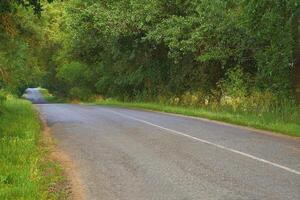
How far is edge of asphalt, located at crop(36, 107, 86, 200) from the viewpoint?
9094 mm

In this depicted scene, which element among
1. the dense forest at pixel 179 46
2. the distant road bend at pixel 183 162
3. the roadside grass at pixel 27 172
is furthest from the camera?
the dense forest at pixel 179 46

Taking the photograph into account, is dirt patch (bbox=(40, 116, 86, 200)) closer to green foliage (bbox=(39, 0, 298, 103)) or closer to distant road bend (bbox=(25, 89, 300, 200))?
distant road bend (bbox=(25, 89, 300, 200))

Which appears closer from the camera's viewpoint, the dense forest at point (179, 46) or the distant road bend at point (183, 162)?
the distant road bend at point (183, 162)

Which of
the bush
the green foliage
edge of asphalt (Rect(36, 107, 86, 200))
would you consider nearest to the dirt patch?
edge of asphalt (Rect(36, 107, 86, 200))

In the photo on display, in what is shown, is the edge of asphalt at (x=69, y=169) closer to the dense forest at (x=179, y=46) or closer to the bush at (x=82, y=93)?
the dense forest at (x=179, y=46)

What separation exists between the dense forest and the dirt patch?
4660 mm

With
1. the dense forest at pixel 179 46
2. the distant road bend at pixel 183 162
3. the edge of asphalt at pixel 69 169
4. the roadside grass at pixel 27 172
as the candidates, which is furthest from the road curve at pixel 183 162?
the dense forest at pixel 179 46

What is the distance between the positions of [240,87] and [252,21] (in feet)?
22.6

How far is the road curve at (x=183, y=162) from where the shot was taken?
905 cm

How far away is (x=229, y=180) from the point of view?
32.3ft

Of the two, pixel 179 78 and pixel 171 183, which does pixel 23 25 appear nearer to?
pixel 179 78

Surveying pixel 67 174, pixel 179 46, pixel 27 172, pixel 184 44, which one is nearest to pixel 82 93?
pixel 179 46

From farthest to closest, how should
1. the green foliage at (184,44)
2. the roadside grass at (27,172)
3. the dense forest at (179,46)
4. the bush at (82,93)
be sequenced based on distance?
1. the bush at (82,93)
2. the green foliage at (184,44)
3. the dense forest at (179,46)
4. the roadside grass at (27,172)

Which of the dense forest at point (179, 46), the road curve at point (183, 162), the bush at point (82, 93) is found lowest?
the road curve at point (183, 162)
